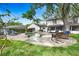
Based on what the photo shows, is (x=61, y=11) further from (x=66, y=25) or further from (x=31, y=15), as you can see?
(x=31, y=15)

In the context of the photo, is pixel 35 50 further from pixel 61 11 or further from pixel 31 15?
pixel 61 11

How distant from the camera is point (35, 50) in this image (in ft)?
8.16

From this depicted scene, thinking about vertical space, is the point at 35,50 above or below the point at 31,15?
below

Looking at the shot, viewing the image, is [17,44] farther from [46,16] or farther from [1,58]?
[46,16]

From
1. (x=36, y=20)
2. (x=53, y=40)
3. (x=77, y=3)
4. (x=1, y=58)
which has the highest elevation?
(x=77, y=3)

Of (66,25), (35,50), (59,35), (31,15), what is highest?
(31,15)

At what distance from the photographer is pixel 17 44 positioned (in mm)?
2496

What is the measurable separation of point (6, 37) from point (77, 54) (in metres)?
0.82

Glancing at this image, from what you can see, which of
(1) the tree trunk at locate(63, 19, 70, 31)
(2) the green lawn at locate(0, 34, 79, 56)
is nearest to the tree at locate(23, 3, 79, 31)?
(1) the tree trunk at locate(63, 19, 70, 31)

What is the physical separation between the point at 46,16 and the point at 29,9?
0.21 metres

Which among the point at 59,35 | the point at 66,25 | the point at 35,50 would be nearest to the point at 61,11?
the point at 66,25

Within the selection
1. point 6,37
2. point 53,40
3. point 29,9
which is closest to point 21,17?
point 29,9

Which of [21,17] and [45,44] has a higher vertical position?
[21,17]

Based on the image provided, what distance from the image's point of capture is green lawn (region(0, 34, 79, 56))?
2.47 m
